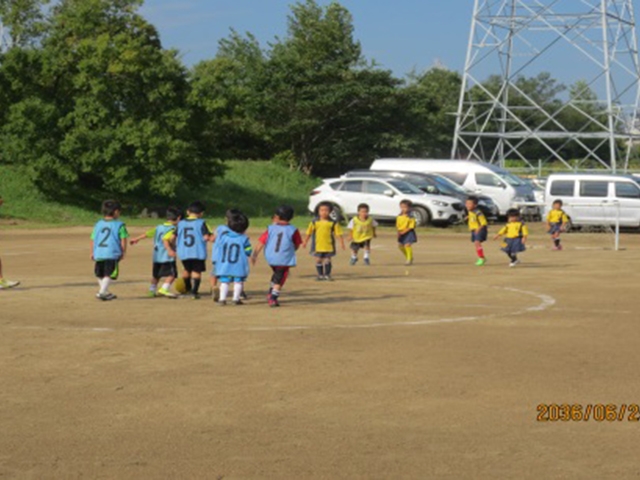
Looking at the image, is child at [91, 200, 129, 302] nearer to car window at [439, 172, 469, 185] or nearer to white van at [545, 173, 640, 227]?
white van at [545, 173, 640, 227]

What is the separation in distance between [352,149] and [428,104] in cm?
716

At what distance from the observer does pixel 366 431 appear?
7.96 meters

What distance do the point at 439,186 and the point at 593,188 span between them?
5.01 meters

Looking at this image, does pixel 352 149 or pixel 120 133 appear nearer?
pixel 120 133

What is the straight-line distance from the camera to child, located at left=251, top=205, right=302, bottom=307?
1558cm

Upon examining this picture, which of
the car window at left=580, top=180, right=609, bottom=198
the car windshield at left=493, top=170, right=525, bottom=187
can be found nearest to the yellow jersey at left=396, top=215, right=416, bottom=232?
the car window at left=580, top=180, right=609, bottom=198

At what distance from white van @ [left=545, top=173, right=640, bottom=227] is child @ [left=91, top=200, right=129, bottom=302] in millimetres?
21184

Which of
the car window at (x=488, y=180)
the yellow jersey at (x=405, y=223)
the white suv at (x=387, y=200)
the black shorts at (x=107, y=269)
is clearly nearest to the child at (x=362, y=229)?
the yellow jersey at (x=405, y=223)

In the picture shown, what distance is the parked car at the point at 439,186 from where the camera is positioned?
3834cm

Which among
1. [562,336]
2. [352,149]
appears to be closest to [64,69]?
[352,149]

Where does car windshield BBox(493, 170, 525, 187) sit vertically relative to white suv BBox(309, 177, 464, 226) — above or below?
above

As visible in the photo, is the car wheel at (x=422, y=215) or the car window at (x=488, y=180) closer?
the car wheel at (x=422, y=215)

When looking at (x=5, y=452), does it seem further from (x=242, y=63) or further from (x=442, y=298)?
A: (x=242, y=63)

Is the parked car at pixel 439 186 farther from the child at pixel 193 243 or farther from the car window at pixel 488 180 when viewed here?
the child at pixel 193 243
